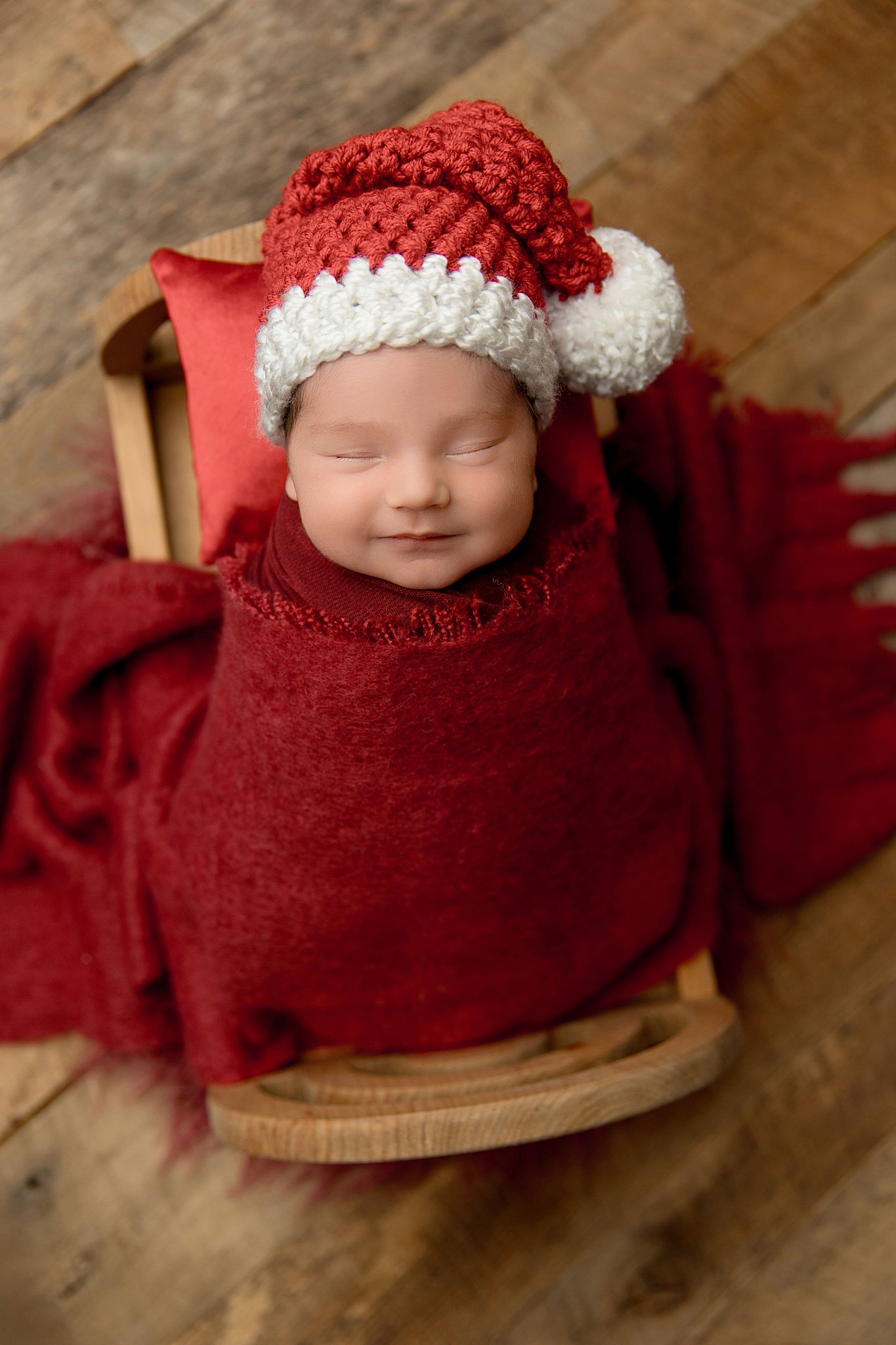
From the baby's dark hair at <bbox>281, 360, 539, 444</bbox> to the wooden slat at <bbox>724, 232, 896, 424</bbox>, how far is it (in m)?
0.62

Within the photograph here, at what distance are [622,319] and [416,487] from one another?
8.4 inches

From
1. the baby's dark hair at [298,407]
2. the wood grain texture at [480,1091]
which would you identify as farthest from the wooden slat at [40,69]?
the wood grain texture at [480,1091]

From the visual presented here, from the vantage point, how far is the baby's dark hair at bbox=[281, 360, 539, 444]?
0.75m

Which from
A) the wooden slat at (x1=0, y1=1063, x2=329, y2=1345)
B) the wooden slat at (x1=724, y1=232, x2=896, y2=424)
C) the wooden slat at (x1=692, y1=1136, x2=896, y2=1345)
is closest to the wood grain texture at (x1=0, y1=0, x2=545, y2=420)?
the wooden slat at (x1=724, y1=232, x2=896, y2=424)

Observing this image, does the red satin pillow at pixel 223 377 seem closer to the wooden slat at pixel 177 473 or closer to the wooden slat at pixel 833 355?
the wooden slat at pixel 177 473

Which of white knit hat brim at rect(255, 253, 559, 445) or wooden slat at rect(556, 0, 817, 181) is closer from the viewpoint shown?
white knit hat brim at rect(255, 253, 559, 445)

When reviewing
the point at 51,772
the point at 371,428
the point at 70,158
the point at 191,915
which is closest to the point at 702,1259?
the point at 191,915

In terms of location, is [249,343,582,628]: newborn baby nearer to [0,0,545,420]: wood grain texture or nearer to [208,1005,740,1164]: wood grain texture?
[208,1005,740,1164]: wood grain texture

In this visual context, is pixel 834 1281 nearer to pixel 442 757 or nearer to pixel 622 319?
pixel 442 757

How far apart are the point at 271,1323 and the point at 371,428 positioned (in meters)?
0.96

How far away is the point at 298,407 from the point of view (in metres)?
0.76

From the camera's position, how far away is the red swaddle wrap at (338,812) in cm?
81

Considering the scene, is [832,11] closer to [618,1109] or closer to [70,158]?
[70,158]

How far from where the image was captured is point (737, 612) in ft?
3.89
